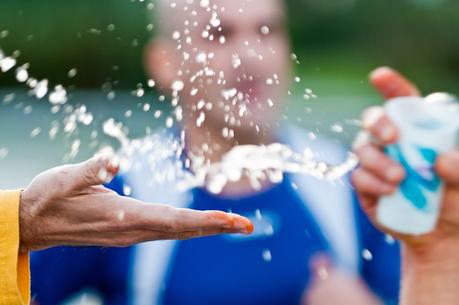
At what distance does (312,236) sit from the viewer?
1390 millimetres

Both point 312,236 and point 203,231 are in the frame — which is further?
point 312,236

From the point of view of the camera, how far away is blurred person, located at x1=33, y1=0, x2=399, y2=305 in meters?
1.36

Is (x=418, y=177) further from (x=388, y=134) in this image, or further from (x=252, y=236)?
(x=252, y=236)

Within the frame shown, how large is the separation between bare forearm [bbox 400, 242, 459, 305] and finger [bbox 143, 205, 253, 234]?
0.61 ft

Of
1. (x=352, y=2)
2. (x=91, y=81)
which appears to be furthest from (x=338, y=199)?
(x=352, y=2)

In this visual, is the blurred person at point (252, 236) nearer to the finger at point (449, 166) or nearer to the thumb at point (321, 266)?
the thumb at point (321, 266)

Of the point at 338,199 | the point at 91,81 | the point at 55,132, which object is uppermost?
the point at 338,199

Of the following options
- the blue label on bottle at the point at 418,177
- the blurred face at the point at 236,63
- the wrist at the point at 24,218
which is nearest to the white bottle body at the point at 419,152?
the blue label on bottle at the point at 418,177

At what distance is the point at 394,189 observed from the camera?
88 cm

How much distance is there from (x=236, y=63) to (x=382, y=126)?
0.63m

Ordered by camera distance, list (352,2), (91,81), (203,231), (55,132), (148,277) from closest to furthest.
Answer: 1. (203,231)
2. (148,277)
3. (91,81)
4. (55,132)
5. (352,2)

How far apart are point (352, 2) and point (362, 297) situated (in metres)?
5.89

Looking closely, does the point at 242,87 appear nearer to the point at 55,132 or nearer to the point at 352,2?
the point at 55,132

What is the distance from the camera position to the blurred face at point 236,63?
1.45m
